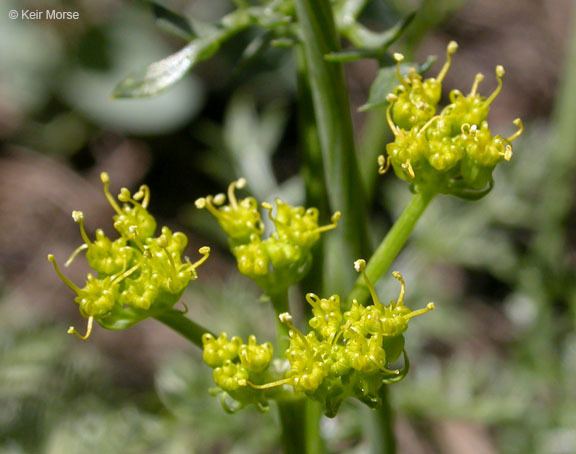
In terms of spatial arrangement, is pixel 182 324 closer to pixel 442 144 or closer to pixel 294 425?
pixel 294 425

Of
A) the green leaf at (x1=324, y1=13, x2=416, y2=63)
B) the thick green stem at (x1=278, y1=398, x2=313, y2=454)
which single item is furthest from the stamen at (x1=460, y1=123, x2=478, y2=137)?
the thick green stem at (x1=278, y1=398, x2=313, y2=454)

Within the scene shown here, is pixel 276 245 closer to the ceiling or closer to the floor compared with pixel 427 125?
closer to the floor

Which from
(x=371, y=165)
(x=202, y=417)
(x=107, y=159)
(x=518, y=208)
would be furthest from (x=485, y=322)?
(x=107, y=159)

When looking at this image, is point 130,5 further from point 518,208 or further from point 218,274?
point 518,208

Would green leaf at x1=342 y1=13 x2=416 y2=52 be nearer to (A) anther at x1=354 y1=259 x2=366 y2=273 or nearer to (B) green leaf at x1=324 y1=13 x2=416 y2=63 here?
(B) green leaf at x1=324 y1=13 x2=416 y2=63
